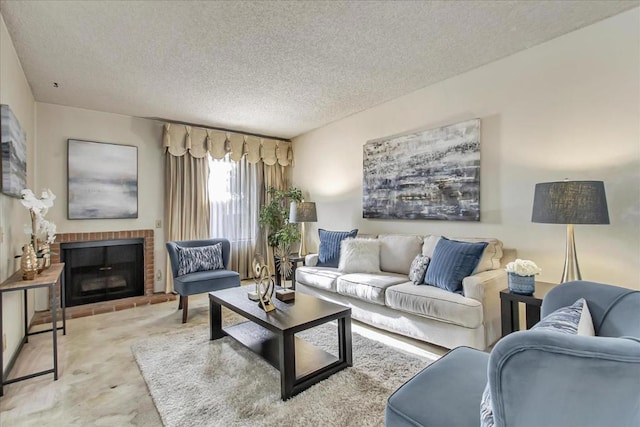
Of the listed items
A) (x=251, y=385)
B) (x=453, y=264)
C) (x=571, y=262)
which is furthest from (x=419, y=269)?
(x=251, y=385)

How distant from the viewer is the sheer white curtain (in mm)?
5098

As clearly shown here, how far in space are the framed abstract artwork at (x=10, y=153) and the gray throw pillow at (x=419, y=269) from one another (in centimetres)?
333

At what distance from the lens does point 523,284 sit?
225cm

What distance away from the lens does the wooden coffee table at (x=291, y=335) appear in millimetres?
1979

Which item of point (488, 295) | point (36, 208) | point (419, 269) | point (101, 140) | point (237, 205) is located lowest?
point (488, 295)

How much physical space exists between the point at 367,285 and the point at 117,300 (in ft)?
11.1

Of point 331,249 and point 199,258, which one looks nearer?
point 199,258

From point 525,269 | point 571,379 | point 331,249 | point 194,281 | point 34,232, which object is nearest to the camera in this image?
point 571,379

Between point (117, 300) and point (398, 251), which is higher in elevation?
point (398, 251)

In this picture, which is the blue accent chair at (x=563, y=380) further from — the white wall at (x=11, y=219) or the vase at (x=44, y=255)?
the vase at (x=44, y=255)

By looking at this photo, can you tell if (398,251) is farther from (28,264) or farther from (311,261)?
(28,264)

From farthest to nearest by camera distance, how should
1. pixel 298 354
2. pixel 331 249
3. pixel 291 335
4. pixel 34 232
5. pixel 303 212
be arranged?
pixel 303 212
pixel 331 249
pixel 34 232
pixel 298 354
pixel 291 335

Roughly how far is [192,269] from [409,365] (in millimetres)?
2607

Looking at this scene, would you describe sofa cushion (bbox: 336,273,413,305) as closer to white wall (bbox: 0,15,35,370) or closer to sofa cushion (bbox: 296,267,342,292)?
sofa cushion (bbox: 296,267,342,292)
